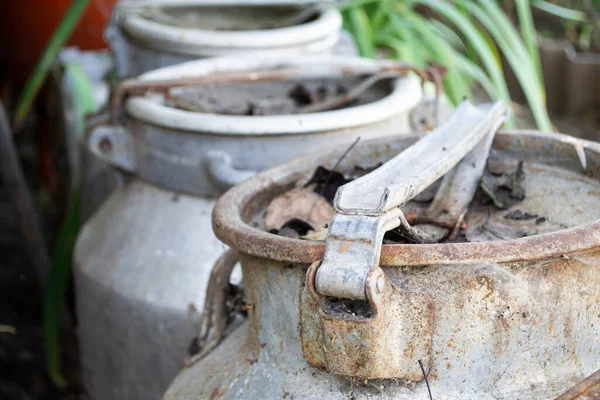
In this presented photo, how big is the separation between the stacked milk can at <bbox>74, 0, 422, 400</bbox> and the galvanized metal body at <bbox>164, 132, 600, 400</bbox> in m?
0.46

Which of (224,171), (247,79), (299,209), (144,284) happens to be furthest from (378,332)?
(247,79)

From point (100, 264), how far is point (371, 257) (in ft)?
2.80

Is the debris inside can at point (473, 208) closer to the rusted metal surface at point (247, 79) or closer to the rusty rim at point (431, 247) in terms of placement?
the rusty rim at point (431, 247)

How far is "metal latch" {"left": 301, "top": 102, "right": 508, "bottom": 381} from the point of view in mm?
774

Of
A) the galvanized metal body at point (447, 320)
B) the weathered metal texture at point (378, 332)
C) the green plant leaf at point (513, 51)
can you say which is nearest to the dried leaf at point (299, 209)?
the galvanized metal body at point (447, 320)

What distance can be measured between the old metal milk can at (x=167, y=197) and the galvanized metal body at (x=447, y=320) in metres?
0.45

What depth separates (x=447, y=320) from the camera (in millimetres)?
835

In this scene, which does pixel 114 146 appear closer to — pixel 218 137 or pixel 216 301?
pixel 218 137

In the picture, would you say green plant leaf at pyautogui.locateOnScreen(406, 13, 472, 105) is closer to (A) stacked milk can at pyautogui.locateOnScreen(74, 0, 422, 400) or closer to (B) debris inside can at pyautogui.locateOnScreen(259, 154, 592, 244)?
(A) stacked milk can at pyautogui.locateOnScreen(74, 0, 422, 400)

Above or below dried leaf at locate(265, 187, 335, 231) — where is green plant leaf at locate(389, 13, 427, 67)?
below

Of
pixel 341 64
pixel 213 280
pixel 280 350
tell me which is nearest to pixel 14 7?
pixel 341 64

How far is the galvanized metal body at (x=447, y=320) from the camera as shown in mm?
804

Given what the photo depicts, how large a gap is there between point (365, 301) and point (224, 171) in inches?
24.4

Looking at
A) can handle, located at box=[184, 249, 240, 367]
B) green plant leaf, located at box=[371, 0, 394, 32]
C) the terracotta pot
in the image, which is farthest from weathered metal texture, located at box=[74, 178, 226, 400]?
the terracotta pot
